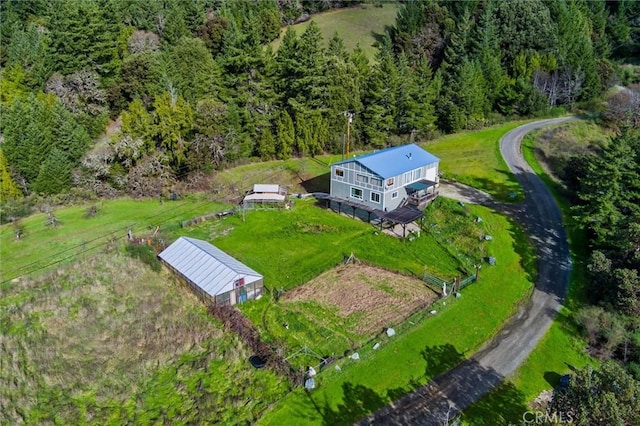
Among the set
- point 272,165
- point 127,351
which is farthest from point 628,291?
point 272,165

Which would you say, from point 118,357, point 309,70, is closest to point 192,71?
point 309,70

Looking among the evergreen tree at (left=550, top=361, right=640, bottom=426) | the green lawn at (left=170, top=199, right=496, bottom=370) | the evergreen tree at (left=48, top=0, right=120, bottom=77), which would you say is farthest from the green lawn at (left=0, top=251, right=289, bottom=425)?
the evergreen tree at (left=48, top=0, right=120, bottom=77)

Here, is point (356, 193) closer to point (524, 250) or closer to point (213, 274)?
point (524, 250)

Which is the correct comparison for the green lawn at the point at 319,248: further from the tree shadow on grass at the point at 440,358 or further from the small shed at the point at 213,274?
the tree shadow on grass at the point at 440,358

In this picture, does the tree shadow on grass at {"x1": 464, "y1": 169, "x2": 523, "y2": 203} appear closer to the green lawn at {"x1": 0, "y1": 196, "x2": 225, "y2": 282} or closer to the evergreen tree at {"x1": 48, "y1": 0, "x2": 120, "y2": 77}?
the green lawn at {"x1": 0, "y1": 196, "x2": 225, "y2": 282}

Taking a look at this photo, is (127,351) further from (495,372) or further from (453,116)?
(453,116)

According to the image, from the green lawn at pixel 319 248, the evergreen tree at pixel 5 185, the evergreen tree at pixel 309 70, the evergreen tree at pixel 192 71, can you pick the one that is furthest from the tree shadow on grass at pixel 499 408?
the evergreen tree at pixel 5 185
